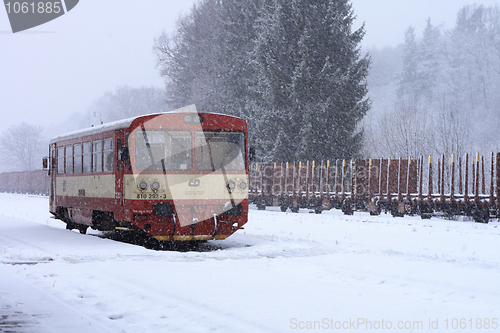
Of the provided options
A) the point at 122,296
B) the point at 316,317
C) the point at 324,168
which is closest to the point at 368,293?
the point at 316,317

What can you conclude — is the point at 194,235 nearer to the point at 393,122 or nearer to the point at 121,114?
the point at 393,122

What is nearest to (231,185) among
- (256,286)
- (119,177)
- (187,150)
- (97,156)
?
(187,150)

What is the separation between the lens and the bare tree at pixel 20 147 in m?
121

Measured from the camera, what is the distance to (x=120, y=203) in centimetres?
1350

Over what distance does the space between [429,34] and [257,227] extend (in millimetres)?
81098

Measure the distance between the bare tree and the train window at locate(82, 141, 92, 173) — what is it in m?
111

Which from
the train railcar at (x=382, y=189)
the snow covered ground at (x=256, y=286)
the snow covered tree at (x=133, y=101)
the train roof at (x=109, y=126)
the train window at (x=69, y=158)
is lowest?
the snow covered ground at (x=256, y=286)

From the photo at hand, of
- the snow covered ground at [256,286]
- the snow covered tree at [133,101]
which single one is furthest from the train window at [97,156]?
the snow covered tree at [133,101]

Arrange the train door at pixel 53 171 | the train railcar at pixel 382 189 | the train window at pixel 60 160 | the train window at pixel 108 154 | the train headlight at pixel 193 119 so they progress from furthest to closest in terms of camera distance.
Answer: the train railcar at pixel 382 189
the train door at pixel 53 171
the train window at pixel 60 160
the train window at pixel 108 154
the train headlight at pixel 193 119

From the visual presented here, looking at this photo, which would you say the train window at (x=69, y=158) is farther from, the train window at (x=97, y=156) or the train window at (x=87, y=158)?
the train window at (x=97, y=156)

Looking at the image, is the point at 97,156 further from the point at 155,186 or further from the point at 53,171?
the point at 53,171

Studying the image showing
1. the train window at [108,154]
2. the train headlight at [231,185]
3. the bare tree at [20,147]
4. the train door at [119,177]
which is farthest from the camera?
the bare tree at [20,147]

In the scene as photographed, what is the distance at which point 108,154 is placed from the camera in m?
14.4

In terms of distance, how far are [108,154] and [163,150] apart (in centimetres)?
175
